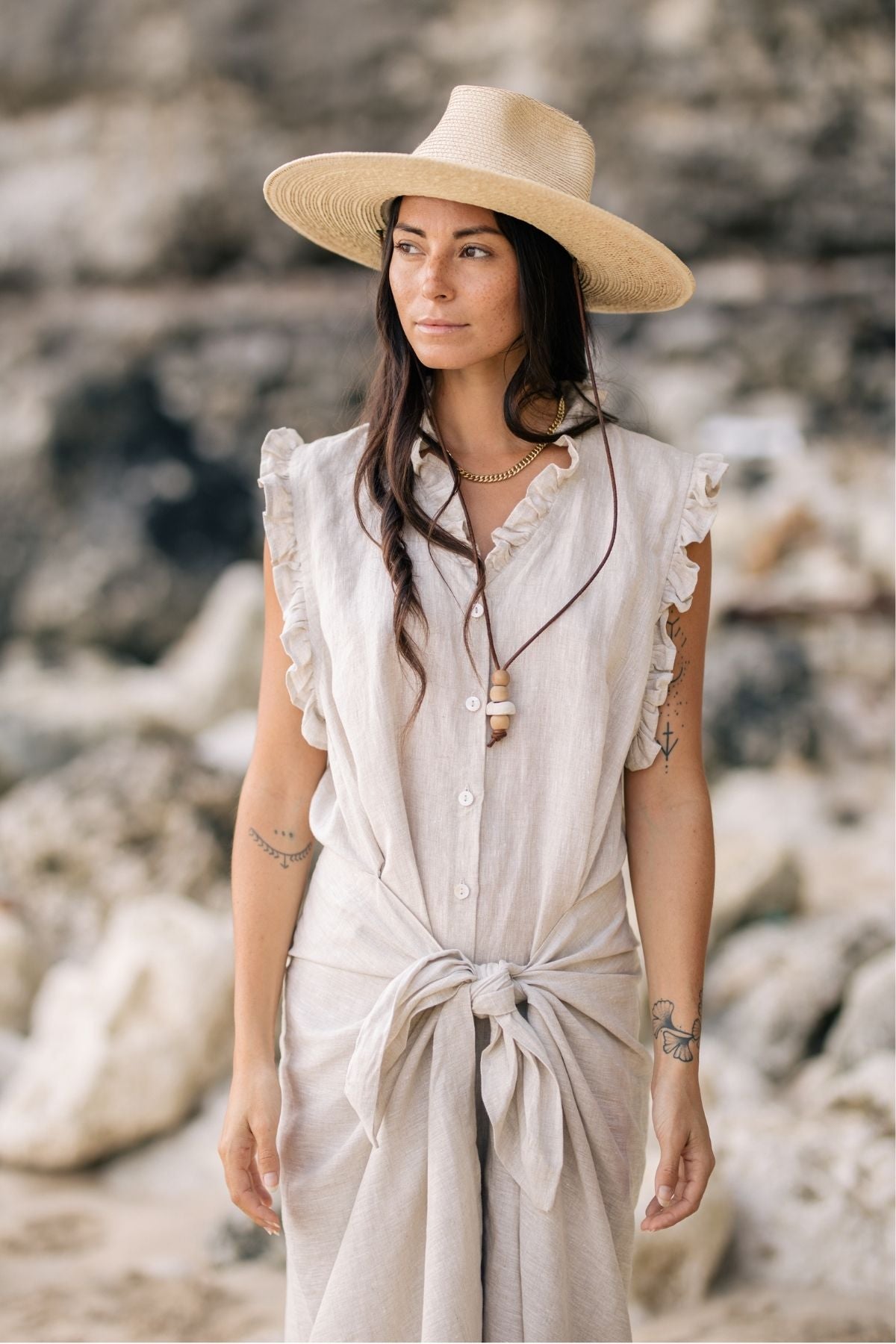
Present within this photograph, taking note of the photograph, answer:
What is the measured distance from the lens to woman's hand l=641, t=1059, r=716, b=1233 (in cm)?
150

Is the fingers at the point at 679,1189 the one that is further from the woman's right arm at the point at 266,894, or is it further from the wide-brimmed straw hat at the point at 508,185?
the wide-brimmed straw hat at the point at 508,185

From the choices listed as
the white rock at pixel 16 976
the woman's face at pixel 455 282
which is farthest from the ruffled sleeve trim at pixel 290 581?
the white rock at pixel 16 976

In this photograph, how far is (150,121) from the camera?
6316 millimetres

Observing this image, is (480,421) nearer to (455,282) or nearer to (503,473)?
(503,473)

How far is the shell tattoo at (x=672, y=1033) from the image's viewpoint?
153cm

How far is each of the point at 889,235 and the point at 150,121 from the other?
3.39 meters

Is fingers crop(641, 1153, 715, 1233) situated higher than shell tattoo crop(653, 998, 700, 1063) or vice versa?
shell tattoo crop(653, 998, 700, 1063)

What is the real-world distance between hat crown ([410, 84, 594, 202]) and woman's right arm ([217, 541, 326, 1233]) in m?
0.49

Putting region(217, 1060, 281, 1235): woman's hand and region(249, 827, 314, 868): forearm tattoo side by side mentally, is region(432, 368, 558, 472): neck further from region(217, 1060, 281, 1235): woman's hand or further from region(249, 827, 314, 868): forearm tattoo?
region(217, 1060, 281, 1235): woman's hand

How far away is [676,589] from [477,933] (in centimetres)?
45

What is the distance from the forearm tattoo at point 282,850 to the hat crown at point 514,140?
2.54 feet

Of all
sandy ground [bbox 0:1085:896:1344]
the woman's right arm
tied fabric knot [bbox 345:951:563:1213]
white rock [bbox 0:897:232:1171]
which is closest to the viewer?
tied fabric knot [bbox 345:951:563:1213]

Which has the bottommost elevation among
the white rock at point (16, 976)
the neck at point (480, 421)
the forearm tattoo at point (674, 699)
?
the white rock at point (16, 976)

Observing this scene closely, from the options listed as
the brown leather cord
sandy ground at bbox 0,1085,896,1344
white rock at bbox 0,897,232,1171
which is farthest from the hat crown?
white rock at bbox 0,897,232,1171
